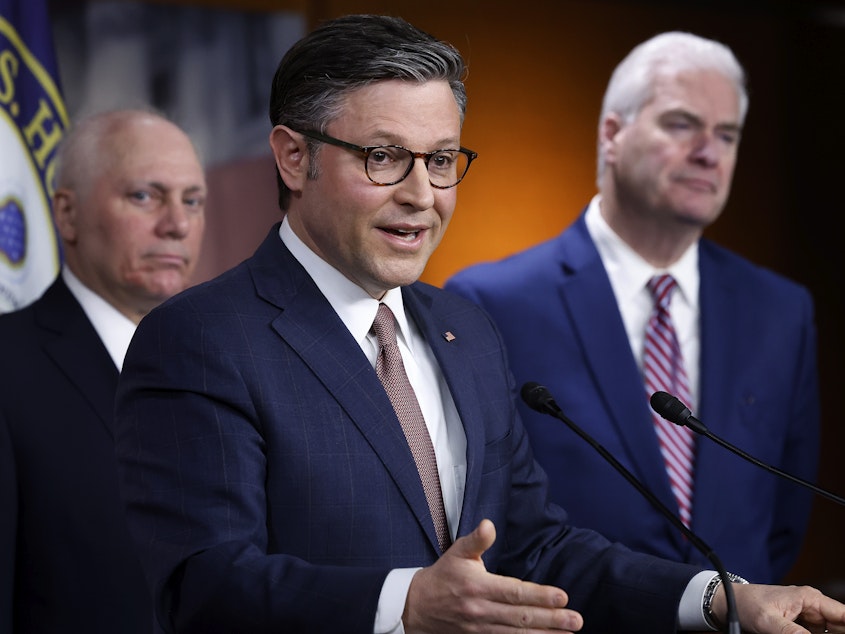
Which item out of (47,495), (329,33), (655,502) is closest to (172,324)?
(329,33)

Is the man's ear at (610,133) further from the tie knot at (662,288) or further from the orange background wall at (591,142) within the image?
the orange background wall at (591,142)

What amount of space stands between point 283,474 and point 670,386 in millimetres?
1464

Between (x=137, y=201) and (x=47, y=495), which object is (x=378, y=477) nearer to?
(x=47, y=495)

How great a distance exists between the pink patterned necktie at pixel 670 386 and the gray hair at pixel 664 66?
0.49m

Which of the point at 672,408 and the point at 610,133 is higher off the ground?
the point at 610,133

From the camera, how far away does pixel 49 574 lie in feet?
8.37

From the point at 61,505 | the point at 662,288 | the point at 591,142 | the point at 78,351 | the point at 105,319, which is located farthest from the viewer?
the point at 591,142

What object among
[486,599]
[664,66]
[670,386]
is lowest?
[670,386]

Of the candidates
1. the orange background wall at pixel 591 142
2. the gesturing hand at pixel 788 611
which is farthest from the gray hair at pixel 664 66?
the gesturing hand at pixel 788 611

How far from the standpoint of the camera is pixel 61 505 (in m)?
2.57

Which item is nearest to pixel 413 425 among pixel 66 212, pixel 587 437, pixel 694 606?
pixel 587 437

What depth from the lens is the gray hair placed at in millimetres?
3270

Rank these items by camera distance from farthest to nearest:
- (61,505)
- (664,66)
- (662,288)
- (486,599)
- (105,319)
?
(664,66), (662,288), (105,319), (61,505), (486,599)

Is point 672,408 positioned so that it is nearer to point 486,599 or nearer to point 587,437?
point 587,437
